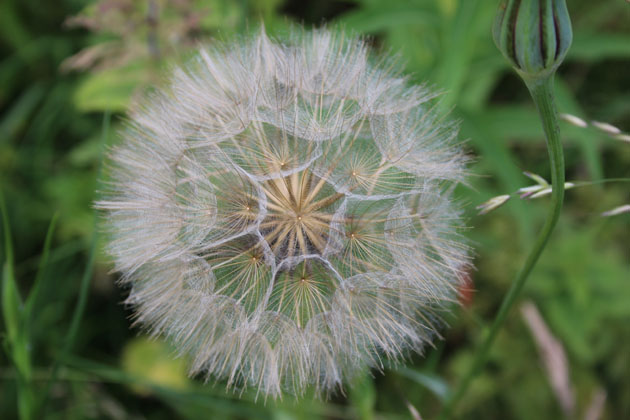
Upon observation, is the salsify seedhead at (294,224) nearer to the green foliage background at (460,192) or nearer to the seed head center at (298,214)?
the seed head center at (298,214)

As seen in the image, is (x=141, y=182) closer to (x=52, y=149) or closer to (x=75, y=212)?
(x=75, y=212)

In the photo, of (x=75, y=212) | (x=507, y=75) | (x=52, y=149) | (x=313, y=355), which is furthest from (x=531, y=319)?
(x=52, y=149)

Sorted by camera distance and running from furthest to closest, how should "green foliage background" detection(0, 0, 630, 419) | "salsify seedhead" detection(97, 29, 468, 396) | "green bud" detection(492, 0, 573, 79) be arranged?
1. "green foliage background" detection(0, 0, 630, 419)
2. "salsify seedhead" detection(97, 29, 468, 396)
3. "green bud" detection(492, 0, 573, 79)

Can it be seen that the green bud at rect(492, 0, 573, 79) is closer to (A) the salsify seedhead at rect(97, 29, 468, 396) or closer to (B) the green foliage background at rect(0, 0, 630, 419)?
(A) the salsify seedhead at rect(97, 29, 468, 396)

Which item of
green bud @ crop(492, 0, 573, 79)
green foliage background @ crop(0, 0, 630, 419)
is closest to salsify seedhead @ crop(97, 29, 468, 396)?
green bud @ crop(492, 0, 573, 79)

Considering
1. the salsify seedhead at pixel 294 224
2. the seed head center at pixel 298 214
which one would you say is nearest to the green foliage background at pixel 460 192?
the salsify seedhead at pixel 294 224

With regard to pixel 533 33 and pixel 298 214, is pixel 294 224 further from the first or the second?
pixel 533 33
